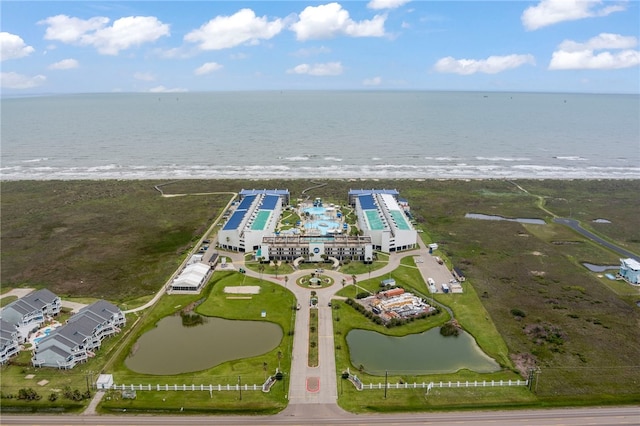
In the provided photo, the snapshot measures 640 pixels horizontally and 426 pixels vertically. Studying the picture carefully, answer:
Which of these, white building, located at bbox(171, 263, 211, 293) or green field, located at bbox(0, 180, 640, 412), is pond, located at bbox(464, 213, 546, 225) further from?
white building, located at bbox(171, 263, 211, 293)

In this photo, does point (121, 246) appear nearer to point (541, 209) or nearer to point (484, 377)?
point (484, 377)

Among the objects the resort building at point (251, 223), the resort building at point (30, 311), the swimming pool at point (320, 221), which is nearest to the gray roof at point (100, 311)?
the resort building at point (30, 311)

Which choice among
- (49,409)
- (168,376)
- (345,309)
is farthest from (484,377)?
(49,409)

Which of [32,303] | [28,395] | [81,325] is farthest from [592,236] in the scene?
[32,303]

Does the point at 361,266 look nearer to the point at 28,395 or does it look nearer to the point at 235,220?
the point at 235,220

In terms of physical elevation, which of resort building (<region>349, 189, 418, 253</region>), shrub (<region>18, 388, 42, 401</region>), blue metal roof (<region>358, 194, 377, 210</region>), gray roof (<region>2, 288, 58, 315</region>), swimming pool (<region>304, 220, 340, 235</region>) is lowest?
shrub (<region>18, 388, 42, 401</region>)

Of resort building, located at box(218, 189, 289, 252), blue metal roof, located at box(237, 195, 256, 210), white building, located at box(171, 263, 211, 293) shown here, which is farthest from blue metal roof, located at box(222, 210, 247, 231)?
white building, located at box(171, 263, 211, 293)
